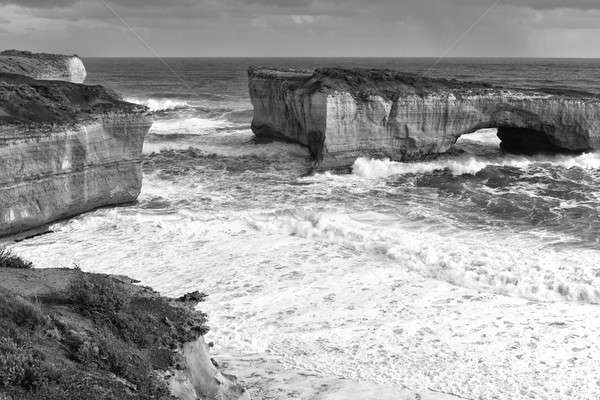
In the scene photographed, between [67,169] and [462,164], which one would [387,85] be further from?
[67,169]

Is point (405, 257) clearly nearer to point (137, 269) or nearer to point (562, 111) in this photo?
point (137, 269)

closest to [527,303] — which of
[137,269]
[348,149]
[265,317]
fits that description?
[265,317]

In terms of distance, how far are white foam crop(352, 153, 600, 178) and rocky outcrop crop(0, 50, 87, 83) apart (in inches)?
1060

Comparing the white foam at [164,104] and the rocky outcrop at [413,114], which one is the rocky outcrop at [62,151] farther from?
the white foam at [164,104]

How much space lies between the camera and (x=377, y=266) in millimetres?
15398

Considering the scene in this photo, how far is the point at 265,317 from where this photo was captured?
12789 mm

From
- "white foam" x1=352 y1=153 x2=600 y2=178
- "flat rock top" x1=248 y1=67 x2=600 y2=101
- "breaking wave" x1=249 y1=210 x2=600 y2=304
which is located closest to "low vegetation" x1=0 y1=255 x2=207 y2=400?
"breaking wave" x1=249 y1=210 x2=600 y2=304

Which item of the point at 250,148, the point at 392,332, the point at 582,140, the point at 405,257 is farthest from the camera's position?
the point at 250,148

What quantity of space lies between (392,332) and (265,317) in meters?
2.66

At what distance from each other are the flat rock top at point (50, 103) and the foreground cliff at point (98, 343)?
1029 centimetres

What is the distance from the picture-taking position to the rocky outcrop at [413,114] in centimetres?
2627

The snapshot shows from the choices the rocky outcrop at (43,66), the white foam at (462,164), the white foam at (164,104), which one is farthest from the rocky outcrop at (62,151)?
the white foam at (164,104)

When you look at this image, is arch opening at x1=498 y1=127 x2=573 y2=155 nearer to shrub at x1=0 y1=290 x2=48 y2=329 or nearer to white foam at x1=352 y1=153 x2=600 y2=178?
white foam at x1=352 y1=153 x2=600 y2=178

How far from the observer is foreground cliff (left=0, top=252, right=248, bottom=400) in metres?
6.05
